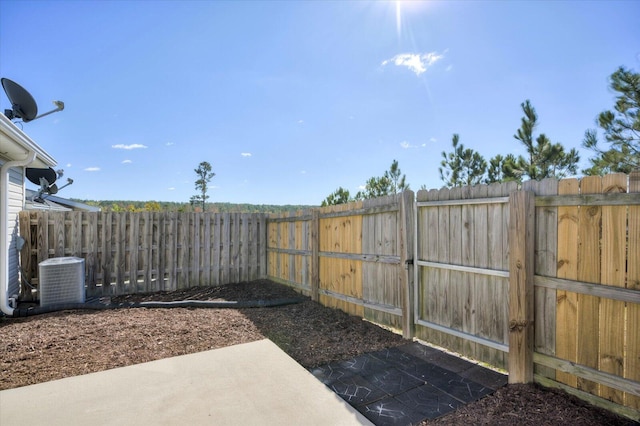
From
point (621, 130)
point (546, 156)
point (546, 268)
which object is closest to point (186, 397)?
point (546, 268)

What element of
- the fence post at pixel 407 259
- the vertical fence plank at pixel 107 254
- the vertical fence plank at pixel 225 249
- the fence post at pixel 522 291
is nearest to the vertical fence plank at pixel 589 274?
the fence post at pixel 522 291

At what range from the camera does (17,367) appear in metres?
2.99

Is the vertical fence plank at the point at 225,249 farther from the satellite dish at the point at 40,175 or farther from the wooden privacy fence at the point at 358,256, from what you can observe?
the satellite dish at the point at 40,175

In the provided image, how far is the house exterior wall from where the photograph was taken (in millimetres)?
5145

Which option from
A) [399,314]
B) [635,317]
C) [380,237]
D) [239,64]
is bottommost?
[399,314]

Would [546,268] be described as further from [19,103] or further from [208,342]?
[19,103]

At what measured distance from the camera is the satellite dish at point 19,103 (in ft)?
15.8

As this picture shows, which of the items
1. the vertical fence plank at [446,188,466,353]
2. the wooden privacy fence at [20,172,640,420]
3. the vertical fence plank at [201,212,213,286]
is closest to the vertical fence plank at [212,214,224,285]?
the vertical fence plank at [201,212,213,286]

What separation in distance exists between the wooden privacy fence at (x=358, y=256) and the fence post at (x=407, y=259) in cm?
1

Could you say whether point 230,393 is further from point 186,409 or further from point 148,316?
point 148,316

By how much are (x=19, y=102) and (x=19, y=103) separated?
0.06ft

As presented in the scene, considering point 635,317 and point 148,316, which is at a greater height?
point 635,317

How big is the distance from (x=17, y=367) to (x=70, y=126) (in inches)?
346

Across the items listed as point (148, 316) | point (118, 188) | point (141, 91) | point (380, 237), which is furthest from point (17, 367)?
point (118, 188)
